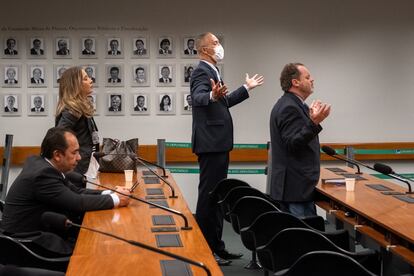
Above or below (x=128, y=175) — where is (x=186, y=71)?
above

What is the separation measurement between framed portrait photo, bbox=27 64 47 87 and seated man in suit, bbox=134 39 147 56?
108cm

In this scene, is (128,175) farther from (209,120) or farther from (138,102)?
(138,102)

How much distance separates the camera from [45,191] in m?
4.23

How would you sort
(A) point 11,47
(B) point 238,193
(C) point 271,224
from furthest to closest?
1. (A) point 11,47
2. (B) point 238,193
3. (C) point 271,224

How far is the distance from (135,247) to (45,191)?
103 cm

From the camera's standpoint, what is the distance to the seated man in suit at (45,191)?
13.9 ft

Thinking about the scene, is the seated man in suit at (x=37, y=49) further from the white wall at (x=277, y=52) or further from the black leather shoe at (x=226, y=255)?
the black leather shoe at (x=226, y=255)

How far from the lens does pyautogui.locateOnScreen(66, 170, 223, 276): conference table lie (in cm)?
301

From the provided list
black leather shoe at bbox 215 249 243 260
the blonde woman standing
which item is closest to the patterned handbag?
the blonde woman standing

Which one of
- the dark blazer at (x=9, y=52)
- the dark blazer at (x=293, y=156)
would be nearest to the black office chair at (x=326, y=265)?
the dark blazer at (x=293, y=156)

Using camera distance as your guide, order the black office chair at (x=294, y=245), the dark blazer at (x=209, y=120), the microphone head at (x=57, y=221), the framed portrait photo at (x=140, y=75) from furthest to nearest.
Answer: the framed portrait photo at (x=140, y=75) → the dark blazer at (x=209, y=120) → the black office chair at (x=294, y=245) → the microphone head at (x=57, y=221)

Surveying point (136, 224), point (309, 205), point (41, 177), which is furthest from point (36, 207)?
point (309, 205)

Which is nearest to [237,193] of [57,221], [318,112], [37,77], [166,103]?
[318,112]

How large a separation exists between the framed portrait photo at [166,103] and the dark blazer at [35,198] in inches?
164
